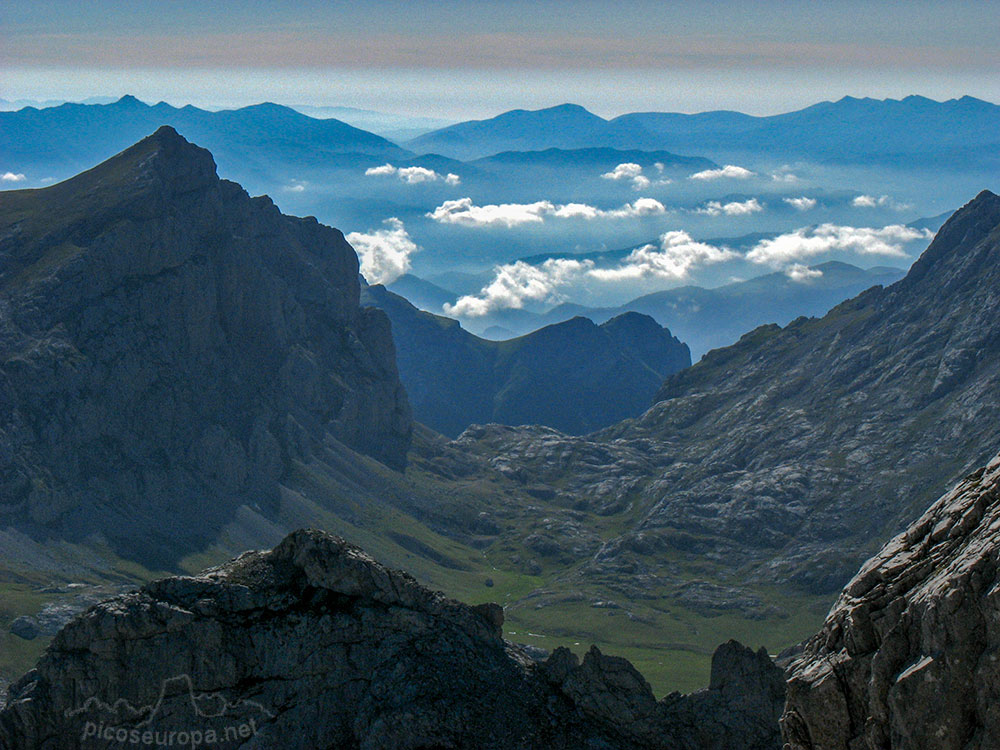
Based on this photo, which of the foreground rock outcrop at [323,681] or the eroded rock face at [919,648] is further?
the foreground rock outcrop at [323,681]

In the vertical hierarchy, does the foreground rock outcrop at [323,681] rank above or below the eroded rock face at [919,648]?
below

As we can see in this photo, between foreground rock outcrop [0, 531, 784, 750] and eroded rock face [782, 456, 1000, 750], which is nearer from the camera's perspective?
eroded rock face [782, 456, 1000, 750]

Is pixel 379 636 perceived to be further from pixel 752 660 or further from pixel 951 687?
pixel 951 687

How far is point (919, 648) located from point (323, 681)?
35.8m

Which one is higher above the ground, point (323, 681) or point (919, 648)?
point (919, 648)

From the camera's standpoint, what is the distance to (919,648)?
121ft

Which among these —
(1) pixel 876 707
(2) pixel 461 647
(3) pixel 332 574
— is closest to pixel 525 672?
(2) pixel 461 647

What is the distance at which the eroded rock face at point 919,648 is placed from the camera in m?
35.2

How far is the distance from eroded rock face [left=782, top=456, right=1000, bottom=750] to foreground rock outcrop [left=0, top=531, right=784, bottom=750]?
23872mm

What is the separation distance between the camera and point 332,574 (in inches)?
2569

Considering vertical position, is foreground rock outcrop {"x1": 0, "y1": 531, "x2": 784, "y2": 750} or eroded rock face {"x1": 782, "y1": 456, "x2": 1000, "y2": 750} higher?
eroded rock face {"x1": 782, "y1": 456, "x2": 1000, "y2": 750}

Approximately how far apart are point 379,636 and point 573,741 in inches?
508

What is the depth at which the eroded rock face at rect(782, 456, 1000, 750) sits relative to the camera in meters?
35.2

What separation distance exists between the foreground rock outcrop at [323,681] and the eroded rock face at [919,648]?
23.9 m
